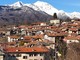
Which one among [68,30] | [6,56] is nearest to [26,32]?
[68,30]

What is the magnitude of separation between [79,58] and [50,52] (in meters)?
10.6

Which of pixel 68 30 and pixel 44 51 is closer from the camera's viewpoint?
pixel 44 51

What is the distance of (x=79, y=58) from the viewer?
3672cm

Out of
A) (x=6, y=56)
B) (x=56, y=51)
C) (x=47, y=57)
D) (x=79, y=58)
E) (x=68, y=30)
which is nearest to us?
(x=79, y=58)

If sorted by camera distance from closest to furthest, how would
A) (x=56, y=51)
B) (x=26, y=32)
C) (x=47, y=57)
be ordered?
(x=47, y=57), (x=56, y=51), (x=26, y=32)

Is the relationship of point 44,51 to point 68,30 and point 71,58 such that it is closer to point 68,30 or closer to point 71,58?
point 71,58

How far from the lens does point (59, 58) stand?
44.2 m

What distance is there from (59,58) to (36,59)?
316 cm

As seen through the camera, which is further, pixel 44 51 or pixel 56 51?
pixel 56 51

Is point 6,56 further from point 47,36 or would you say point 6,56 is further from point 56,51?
point 47,36

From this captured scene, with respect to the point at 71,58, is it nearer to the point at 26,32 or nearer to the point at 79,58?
the point at 79,58

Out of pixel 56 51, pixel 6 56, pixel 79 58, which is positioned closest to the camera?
pixel 79 58

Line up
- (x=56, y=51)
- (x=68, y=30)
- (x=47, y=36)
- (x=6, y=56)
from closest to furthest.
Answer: (x=6, y=56), (x=56, y=51), (x=47, y=36), (x=68, y=30)

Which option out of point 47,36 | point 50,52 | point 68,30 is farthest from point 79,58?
point 68,30
